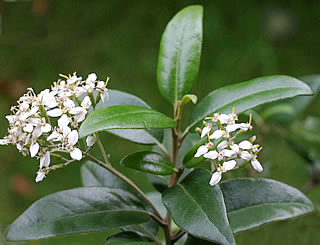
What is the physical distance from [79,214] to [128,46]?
4.48 ft

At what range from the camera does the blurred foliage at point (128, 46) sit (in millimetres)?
1729

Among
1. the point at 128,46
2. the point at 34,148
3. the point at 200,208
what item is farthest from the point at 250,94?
the point at 128,46

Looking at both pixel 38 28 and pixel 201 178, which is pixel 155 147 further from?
pixel 38 28

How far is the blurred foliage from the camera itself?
5.67ft

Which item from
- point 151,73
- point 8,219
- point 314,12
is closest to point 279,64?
point 314,12

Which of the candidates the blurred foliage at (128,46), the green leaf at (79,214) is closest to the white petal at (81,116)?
the green leaf at (79,214)

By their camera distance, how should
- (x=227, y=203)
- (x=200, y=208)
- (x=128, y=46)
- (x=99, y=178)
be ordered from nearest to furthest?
(x=200, y=208) → (x=227, y=203) → (x=99, y=178) → (x=128, y=46)

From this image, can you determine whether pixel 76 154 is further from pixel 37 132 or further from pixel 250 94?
pixel 250 94

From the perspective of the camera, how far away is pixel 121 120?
19.4 inches

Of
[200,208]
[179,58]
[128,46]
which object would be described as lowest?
[128,46]

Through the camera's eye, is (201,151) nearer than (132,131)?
Yes

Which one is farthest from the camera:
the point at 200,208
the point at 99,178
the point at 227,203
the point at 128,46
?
the point at 128,46

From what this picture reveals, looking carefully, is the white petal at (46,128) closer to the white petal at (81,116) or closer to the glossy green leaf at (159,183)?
the white petal at (81,116)

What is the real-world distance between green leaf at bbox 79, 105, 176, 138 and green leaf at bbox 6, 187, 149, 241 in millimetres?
131
